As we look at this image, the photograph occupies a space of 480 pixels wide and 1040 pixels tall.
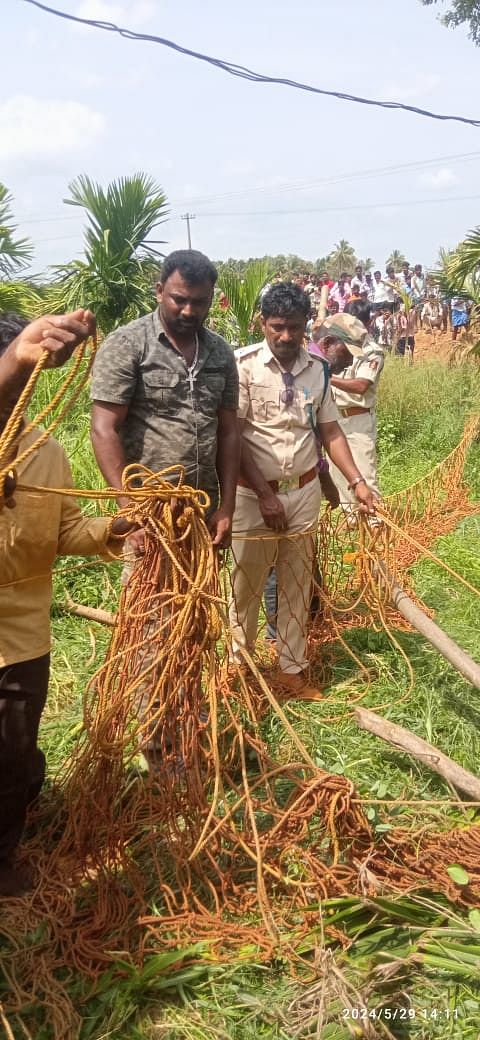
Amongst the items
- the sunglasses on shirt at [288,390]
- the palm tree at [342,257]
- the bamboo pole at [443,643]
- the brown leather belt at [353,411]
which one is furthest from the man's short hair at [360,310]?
the palm tree at [342,257]

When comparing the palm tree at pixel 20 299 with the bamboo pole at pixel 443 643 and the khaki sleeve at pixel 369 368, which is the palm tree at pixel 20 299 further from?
the bamboo pole at pixel 443 643

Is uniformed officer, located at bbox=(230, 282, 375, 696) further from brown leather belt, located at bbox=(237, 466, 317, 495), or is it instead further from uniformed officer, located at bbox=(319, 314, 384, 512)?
uniformed officer, located at bbox=(319, 314, 384, 512)

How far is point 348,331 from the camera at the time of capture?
551cm

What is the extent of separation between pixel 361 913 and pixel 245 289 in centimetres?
769

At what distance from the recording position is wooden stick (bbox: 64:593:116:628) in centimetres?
464

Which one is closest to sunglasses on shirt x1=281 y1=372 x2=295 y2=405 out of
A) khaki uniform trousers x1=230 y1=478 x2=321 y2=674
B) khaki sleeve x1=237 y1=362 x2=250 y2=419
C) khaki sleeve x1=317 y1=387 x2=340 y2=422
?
khaki sleeve x1=237 y1=362 x2=250 y2=419

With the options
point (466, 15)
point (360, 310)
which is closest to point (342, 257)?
point (466, 15)

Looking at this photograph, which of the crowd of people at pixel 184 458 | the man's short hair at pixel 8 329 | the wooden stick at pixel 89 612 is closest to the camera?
the man's short hair at pixel 8 329

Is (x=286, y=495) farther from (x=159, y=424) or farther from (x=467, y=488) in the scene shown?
(x=467, y=488)

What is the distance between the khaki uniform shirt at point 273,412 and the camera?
388 centimetres

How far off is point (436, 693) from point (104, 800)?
6.08 feet

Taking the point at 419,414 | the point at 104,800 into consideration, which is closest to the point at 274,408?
the point at 104,800

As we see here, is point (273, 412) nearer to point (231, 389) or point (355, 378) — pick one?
point (231, 389)

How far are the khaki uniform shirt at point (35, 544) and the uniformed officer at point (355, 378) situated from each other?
2849 mm
